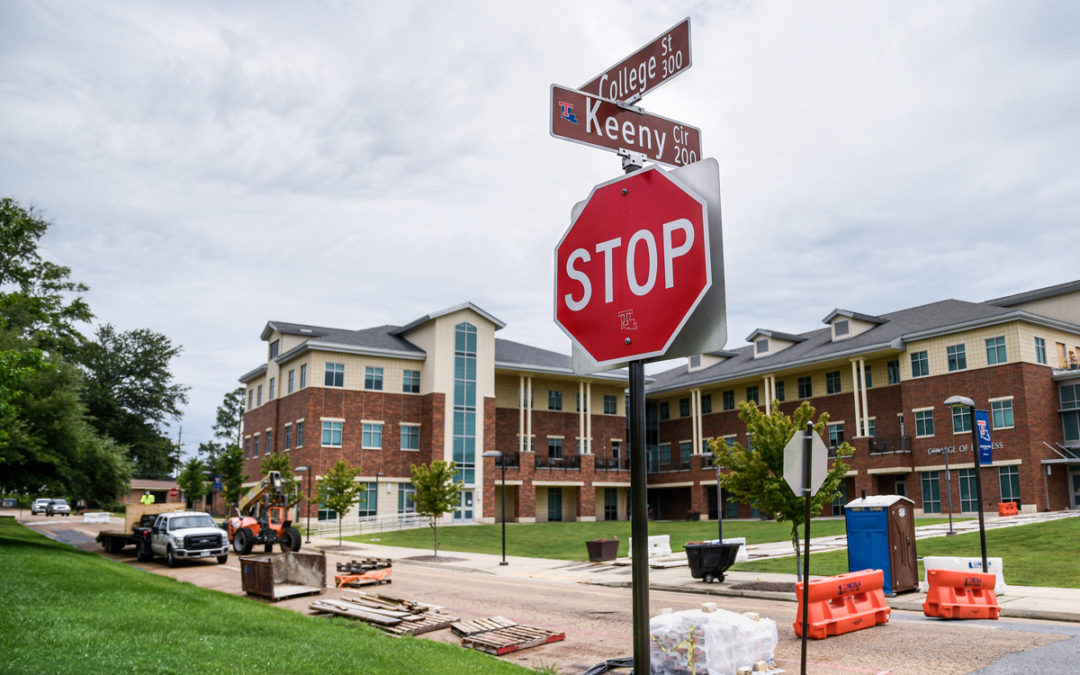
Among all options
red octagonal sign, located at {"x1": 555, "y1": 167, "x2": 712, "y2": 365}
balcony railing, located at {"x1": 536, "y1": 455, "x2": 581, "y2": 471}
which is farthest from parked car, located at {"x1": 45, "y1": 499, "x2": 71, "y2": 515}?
red octagonal sign, located at {"x1": 555, "y1": 167, "x2": 712, "y2": 365}

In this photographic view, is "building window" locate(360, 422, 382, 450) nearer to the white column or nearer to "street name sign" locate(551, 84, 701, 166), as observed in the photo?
the white column

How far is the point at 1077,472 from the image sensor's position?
4338 cm

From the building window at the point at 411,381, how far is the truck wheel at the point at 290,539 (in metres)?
25.4

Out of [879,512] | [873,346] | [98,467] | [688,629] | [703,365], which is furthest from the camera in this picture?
[703,365]

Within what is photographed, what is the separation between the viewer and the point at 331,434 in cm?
5209

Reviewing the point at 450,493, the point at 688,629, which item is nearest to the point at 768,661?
the point at 688,629

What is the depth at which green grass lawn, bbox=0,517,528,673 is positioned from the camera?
7.87m

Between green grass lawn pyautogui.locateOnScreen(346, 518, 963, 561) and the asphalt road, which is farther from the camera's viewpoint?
green grass lawn pyautogui.locateOnScreen(346, 518, 963, 561)

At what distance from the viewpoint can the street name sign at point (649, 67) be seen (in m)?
4.04

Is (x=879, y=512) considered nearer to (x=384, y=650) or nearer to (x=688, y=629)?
(x=688, y=629)

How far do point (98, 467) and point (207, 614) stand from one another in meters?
20.8

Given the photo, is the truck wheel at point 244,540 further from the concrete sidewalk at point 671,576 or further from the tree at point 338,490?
the tree at point 338,490

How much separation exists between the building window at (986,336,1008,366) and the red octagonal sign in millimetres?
46541

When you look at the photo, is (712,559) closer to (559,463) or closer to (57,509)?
(559,463)
